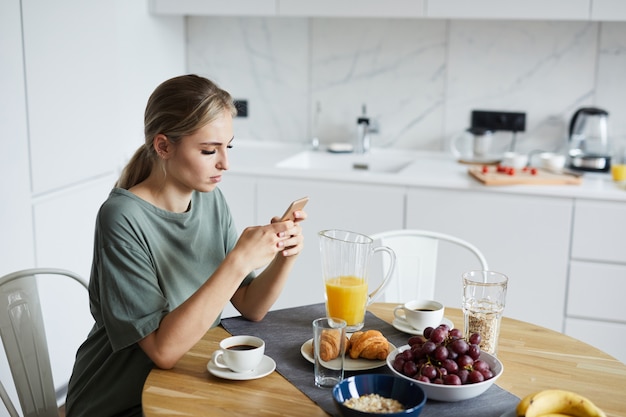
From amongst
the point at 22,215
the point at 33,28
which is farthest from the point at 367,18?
the point at 22,215

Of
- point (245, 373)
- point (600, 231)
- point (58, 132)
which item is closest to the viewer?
point (245, 373)

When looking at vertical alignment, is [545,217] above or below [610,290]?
above

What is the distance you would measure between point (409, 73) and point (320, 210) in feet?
2.64

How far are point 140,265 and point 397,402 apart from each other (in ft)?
1.94

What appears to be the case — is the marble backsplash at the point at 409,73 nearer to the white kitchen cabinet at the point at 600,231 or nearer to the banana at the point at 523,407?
the white kitchen cabinet at the point at 600,231

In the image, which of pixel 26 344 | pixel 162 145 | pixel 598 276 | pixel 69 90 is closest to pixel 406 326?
pixel 162 145

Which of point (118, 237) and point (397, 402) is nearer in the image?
point (397, 402)

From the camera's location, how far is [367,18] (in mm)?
3471

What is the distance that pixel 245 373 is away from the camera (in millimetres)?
1490

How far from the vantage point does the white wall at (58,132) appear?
244cm

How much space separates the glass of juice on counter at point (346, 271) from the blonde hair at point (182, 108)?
0.35m

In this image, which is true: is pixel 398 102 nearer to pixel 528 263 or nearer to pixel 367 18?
pixel 367 18

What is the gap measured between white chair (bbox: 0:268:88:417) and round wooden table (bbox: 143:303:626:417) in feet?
1.41

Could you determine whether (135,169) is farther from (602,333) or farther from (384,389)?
(602,333)
